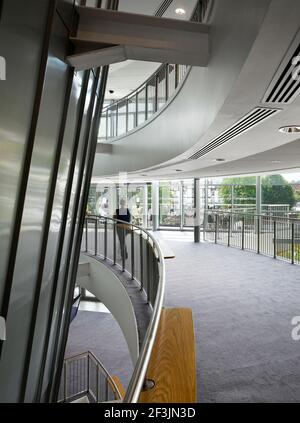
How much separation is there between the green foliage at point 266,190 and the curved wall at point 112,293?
13.2 meters

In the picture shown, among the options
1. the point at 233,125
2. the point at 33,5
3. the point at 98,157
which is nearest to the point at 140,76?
the point at 98,157

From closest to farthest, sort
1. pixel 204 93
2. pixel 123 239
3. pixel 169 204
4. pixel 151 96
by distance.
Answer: pixel 204 93 → pixel 123 239 → pixel 151 96 → pixel 169 204

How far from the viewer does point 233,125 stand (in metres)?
4.36

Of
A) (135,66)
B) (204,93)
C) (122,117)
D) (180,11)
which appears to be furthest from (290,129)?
(135,66)

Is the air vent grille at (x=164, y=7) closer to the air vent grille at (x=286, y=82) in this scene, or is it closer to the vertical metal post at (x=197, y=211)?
the air vent grille at (x=286, y=82)

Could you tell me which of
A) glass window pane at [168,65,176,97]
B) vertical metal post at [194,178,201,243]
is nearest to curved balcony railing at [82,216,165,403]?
glass window pane at [168,65,176,97]

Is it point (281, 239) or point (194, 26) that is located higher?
point (194, 26)

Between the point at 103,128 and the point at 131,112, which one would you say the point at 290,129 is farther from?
the point at 103,128

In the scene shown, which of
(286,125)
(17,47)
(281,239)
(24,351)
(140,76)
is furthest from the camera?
(140,76)

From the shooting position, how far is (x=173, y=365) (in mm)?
2488

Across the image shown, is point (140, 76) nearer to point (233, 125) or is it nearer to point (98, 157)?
point (98, 157)

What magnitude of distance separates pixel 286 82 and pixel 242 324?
3.71 meters

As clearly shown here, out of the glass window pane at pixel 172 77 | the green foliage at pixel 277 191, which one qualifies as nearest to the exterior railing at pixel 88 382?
the glass window pane at pixel 172 77

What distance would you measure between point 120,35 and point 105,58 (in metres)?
0.28
